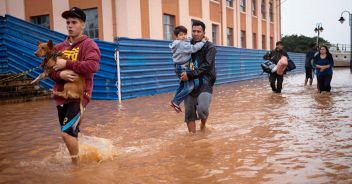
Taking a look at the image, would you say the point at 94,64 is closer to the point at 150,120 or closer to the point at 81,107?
the point at 81,107

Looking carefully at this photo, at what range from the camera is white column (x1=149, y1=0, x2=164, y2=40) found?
17.7m

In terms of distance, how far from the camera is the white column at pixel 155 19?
17.7m

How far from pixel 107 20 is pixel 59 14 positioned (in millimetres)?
3148

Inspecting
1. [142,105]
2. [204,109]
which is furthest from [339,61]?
[204,109]

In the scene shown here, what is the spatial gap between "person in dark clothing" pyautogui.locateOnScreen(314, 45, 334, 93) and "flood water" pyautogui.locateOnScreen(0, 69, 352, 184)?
12.8 feet

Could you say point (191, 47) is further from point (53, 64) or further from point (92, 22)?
point (92, 22)

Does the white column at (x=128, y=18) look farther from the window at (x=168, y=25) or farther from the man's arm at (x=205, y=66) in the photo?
the man's arm at (x=205, y=66)

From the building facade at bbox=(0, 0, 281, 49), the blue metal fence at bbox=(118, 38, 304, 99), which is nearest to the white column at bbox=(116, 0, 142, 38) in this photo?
the building facade at bbox=(0, 0, 281, 49)

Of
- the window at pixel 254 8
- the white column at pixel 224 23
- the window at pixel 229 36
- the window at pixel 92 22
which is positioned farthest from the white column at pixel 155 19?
the window at pixel 254 8

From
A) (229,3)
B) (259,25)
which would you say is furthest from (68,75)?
(259,25)

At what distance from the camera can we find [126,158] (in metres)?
4.55

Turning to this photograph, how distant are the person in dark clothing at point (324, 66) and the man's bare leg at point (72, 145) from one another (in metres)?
9.82

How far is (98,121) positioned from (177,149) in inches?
126

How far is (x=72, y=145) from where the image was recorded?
3926 millimetres
